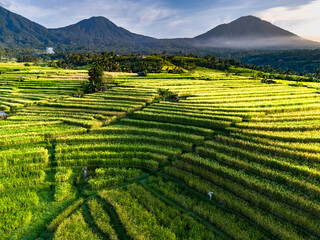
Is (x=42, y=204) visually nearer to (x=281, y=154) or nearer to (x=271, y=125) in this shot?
(x=281, y=154)

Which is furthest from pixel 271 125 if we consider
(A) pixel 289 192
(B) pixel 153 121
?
(B) pixel 153 121

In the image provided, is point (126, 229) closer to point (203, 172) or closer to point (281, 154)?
point (203, 172)

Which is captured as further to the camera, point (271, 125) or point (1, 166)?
point (271, 125)

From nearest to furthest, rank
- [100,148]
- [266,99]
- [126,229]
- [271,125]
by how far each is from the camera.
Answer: [126,229] < [100,148] < [271,125] < [266,99]

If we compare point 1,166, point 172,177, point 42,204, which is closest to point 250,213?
point 172,177

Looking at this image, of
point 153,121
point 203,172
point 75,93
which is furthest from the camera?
point 75,93

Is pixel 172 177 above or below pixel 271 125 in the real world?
below
